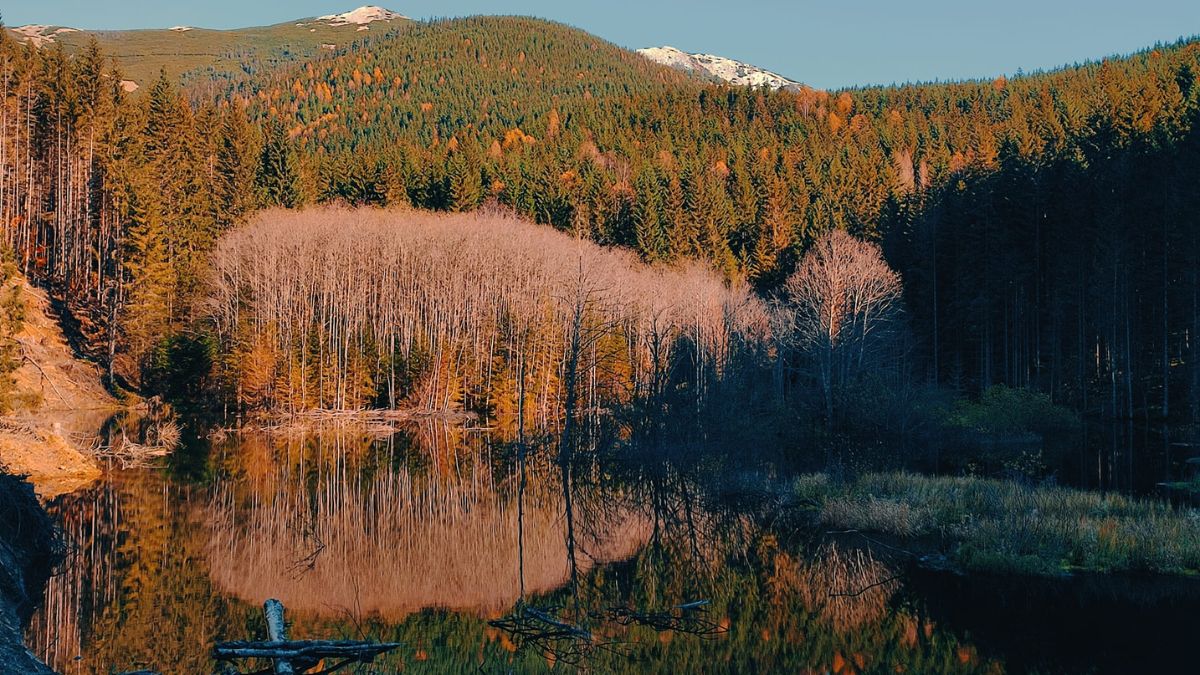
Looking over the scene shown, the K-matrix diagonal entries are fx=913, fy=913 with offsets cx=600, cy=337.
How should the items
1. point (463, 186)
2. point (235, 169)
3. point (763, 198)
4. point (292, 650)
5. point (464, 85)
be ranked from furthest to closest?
point (464, 85), point (763, 198), point (463, 186), point (235, 169), point (292, 650)

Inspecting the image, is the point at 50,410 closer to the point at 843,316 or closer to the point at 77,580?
the point at 77,580

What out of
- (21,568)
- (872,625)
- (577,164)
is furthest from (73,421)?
(577,164)

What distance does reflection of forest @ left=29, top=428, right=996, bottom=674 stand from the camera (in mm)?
13641

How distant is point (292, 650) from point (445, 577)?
6.66 m

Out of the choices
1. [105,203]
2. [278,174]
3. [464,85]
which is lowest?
[105,203]

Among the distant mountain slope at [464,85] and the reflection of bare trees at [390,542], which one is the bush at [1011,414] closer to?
the reflection of bare trees at [390,542]

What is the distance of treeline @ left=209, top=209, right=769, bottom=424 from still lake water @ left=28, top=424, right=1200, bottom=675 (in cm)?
2627

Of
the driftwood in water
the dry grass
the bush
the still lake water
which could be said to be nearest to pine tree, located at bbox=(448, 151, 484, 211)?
the bush

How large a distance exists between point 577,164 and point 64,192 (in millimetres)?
53315

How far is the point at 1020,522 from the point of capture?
19.8m

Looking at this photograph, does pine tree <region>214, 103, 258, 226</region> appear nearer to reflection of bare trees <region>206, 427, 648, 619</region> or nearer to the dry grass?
reflection of bare trees <region>206, 427, 648, 619</region>

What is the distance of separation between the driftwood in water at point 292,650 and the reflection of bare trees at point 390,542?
2740mm

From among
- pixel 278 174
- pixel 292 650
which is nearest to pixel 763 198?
pixel 278 174

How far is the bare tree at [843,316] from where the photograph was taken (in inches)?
1834
